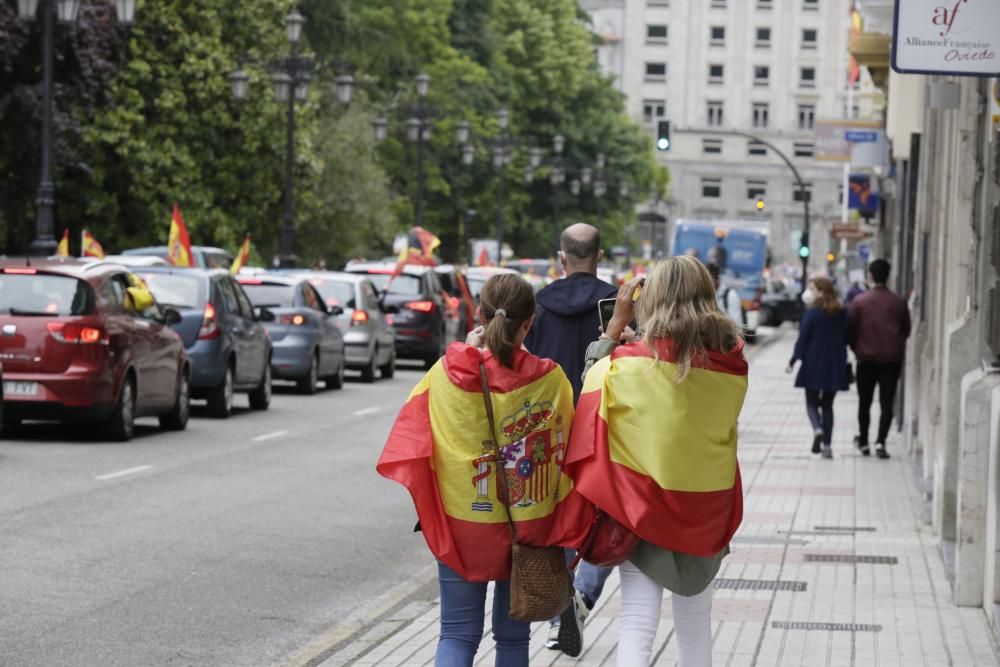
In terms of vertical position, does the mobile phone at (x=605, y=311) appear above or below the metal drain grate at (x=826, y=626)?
above

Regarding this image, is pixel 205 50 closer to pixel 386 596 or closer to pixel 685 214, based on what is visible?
pixel 386 596

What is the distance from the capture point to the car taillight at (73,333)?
57.3ft

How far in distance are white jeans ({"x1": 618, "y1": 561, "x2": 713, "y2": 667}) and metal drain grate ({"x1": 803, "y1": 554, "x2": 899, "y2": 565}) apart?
5.59 m

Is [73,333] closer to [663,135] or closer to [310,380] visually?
[310,380]

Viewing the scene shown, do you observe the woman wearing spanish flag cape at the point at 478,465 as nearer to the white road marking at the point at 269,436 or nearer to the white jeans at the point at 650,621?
the white jeans at the point at 650,621

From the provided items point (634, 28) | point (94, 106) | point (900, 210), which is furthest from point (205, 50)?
point (634, 28)

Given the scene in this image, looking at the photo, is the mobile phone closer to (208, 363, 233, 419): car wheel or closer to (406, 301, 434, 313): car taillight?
(208, 363, 233, 419): car wheel

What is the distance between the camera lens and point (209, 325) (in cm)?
2166

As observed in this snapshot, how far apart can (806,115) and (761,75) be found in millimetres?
4274

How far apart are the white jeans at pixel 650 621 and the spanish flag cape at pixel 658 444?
0.16 meters

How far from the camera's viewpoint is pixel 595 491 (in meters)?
6.11

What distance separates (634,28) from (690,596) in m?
147

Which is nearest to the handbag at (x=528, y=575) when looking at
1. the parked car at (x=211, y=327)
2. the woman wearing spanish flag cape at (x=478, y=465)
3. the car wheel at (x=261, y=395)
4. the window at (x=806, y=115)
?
the woman wearing spanish flag cape at (x=478, y=465)

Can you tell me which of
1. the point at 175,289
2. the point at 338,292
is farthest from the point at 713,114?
the point at 175,289
